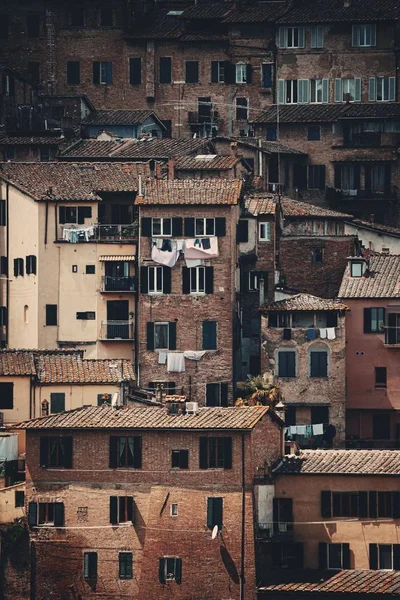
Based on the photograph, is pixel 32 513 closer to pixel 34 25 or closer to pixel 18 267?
pixel 18 267

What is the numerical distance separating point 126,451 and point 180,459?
2253 millimetres

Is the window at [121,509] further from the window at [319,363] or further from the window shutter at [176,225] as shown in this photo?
the window shutter at [176,225]

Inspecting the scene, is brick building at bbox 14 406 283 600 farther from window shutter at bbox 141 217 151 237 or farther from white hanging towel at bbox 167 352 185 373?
window shutter at bbox 141 217 151 237

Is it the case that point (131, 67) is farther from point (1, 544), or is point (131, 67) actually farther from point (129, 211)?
point (1, 544)

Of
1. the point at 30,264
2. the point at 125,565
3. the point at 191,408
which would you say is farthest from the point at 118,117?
→ the point at 125,565

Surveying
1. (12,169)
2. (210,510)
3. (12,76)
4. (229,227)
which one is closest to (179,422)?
(210,510)

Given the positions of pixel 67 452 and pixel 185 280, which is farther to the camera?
pixel 185 280

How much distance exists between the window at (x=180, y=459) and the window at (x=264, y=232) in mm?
22462

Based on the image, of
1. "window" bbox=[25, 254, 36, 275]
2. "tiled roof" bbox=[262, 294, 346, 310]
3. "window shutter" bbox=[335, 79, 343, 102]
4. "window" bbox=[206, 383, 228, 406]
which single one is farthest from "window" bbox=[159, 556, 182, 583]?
"window shutter" bbox=[335, 79, 343, 102]

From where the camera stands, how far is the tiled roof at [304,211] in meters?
128

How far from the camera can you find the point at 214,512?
103500 millimetres

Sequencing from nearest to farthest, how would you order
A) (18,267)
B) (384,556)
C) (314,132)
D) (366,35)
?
(384,556) → (18,267) → (314,132) → (366,35)

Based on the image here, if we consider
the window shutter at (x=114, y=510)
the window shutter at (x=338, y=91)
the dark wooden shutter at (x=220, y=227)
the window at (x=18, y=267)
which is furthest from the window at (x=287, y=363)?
the window shutter at (x=338, y=91)

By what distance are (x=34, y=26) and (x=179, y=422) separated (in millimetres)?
50563
